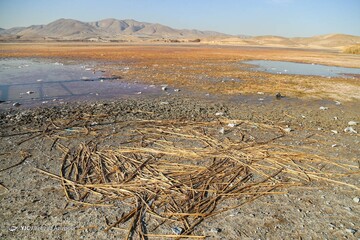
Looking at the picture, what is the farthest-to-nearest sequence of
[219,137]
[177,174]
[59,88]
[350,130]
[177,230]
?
[59,88] → [350,130] → [219,137] → [177,174] → [177,230]

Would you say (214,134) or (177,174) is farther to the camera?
(214,134)

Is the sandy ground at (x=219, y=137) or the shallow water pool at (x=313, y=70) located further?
the shallow water pool at (x=313, y=70)

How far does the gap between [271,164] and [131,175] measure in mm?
2692

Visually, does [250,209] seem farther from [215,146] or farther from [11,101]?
[11,101]

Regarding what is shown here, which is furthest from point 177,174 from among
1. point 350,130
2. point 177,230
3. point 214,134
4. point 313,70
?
point 313,70

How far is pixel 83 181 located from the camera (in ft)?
14.0

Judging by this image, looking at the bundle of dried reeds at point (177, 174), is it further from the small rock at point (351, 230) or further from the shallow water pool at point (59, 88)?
the shallow water pool at point (59, 88)

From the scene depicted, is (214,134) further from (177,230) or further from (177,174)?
(177,230)

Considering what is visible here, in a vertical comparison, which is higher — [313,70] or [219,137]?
[313,70]

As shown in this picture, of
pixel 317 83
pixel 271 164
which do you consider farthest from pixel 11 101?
pixel 317 83

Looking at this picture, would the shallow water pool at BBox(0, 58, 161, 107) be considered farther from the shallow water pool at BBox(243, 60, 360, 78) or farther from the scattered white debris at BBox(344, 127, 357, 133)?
the shallow water pool at BBox(243, 60, 360, 78)

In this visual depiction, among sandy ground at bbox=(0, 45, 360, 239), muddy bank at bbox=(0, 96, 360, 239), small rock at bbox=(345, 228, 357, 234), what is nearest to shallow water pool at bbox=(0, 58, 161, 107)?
sandy ground at bbox=(0, 45, 360, 239)

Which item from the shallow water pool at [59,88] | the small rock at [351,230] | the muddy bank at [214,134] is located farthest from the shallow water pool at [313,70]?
the small rock at [351,230]

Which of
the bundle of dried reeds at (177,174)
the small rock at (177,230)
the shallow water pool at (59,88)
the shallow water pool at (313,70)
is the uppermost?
the shallow water pool at (313,70)
